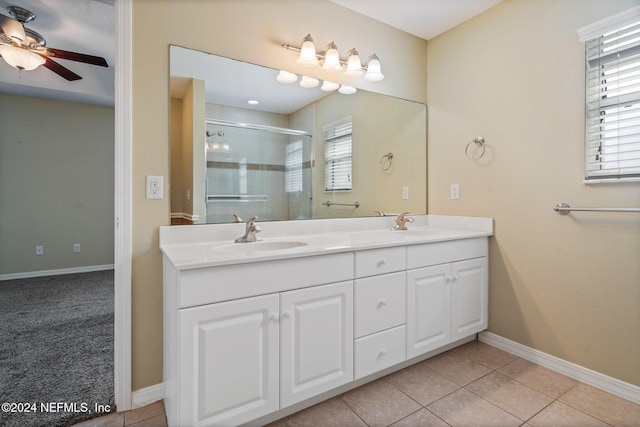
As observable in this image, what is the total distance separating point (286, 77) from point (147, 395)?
6.22 ft

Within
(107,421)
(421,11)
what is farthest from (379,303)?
(421,11)

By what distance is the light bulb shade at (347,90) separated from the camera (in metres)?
2.19

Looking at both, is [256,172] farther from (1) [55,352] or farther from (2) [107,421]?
(1) [55,352]

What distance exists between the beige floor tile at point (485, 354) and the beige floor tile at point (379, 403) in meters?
0.68

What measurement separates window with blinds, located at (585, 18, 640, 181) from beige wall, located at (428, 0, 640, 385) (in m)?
0.06

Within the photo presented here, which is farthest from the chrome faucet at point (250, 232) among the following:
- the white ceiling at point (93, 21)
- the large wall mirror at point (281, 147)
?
the white ceiling at point (93, 21)

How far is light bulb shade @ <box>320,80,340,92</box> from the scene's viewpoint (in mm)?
2115

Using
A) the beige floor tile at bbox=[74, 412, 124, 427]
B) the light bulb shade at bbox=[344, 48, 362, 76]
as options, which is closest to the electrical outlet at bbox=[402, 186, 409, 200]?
the light bulb shade at bbox=[344, 48, 362, 76]

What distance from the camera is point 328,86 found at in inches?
84.0

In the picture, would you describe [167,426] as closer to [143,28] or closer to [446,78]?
[143,28]

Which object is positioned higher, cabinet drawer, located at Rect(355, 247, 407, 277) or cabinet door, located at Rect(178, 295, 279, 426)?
cabinet drawer, located at Rect(355, 247, 407, 277)

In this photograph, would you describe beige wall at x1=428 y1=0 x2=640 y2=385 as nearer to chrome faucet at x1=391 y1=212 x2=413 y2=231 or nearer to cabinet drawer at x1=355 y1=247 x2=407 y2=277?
chrome faucet at x1=391 y1=212 x2=413 y2=231

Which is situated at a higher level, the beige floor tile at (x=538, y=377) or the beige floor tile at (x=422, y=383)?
the beige floor tile at (x=422, y=383)

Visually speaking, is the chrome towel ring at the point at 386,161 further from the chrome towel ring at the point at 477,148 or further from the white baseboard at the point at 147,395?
the white baseboard at the point at 147,395
